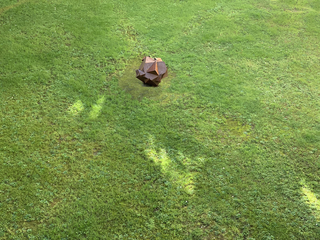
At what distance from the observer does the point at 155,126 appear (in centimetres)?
882

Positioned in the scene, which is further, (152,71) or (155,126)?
(152,71)

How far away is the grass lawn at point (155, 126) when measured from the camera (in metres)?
6.64

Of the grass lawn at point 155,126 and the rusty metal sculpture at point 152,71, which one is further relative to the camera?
the rusty metal sculpture at point 152,71

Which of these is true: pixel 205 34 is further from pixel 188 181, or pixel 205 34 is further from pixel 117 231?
pixel 117 231

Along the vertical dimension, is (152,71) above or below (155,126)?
above

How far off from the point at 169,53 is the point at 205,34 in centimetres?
245

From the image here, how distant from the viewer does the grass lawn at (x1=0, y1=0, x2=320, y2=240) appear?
664 centimetres

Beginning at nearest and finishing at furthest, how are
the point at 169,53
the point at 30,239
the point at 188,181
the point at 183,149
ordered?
the point at 30,239, the point at 188,181, the point at 183,149, the point at 169,53

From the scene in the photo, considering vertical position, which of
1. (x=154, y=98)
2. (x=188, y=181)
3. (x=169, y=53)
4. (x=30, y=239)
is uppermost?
(x=169, y=53)

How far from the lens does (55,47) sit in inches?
455

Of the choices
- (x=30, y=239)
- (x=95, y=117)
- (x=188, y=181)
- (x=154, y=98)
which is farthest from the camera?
(x=154, y=98)

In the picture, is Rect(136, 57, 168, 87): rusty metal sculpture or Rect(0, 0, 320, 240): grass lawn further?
Rect(136, 57, 168, 87): rusty metal sculpture

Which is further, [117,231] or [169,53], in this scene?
[169,53]

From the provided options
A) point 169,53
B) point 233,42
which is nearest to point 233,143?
point 169,53
